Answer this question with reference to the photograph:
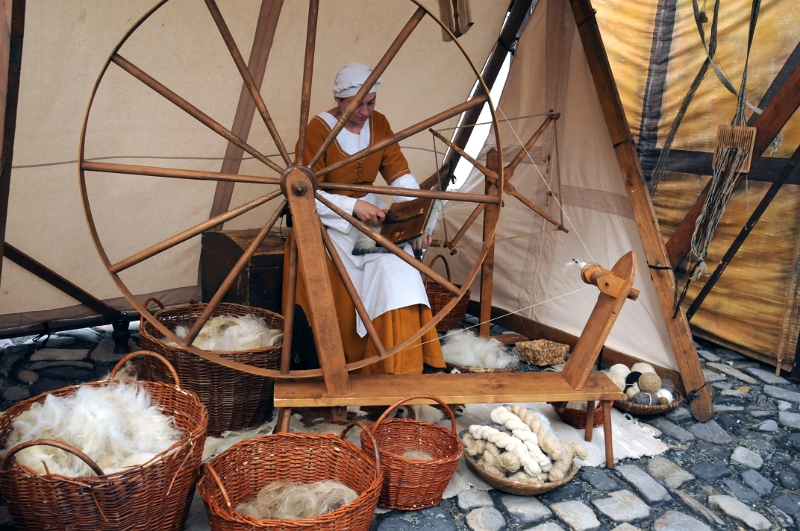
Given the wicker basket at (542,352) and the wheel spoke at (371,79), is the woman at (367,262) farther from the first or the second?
the wicker basket at (542,352)

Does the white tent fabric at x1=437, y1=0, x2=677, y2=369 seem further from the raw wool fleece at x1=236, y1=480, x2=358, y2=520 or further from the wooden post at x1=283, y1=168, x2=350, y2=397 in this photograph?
the raw wool fleece at x1=236, y1=480, x2=358, y2=520

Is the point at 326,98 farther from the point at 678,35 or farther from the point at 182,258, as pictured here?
the point at 678,35

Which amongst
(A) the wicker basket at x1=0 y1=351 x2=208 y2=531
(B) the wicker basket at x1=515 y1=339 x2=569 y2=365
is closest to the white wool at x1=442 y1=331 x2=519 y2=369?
(B) the wicker basket at x1=515 y1=339 x2=569 y2=365

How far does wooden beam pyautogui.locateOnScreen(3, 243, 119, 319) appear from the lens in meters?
3.39

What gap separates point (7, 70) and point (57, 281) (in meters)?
2.19

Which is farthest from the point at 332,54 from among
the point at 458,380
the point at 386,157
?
the point at 458,380

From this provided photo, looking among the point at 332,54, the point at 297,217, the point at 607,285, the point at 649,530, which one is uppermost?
the point at 332,54

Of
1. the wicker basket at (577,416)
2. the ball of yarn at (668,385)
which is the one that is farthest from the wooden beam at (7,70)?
the ball of yarn at (668,385)

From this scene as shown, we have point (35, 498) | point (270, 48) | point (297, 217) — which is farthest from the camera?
point (270, 48)

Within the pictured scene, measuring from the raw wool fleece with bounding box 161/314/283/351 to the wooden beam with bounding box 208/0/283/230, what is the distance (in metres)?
1.15

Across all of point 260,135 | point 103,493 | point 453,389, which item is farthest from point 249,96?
point 103,493

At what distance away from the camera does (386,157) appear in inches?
134

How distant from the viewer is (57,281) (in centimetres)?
358

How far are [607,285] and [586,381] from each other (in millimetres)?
417
